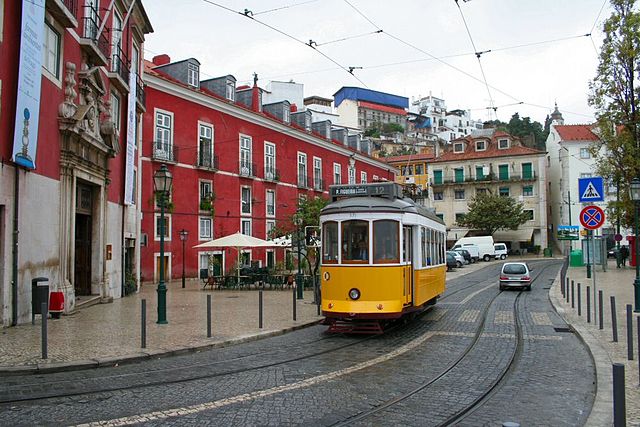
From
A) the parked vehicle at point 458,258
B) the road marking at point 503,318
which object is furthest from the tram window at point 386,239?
the parked vehicle at point 458,258

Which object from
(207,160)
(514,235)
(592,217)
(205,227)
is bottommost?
(592,217)

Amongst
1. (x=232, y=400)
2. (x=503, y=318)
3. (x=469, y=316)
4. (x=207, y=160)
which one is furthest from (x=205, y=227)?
(x=232, y=400)

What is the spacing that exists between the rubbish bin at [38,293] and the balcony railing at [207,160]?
71.6ft

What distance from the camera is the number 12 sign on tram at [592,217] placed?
1401 cm

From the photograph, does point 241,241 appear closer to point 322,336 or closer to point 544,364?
point 322,336

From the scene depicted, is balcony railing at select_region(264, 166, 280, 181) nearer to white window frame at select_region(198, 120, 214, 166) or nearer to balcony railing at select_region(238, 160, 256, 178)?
balcony railing at select_region(238, 160, 256, 178)

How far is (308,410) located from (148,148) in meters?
28.1

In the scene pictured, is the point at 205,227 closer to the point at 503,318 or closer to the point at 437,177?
the point at 503,318

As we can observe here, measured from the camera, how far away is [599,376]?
8.09m

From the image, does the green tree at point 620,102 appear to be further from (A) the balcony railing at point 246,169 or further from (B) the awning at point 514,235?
(B) the awning at point 514,235

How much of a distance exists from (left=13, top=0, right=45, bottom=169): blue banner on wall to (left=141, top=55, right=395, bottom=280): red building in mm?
17702

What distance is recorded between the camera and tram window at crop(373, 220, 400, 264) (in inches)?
472

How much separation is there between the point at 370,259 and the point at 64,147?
10039 millimetres

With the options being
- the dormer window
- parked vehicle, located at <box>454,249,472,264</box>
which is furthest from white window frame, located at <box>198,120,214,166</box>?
parked vehicle, located at <box>454,249,472,264</box>
